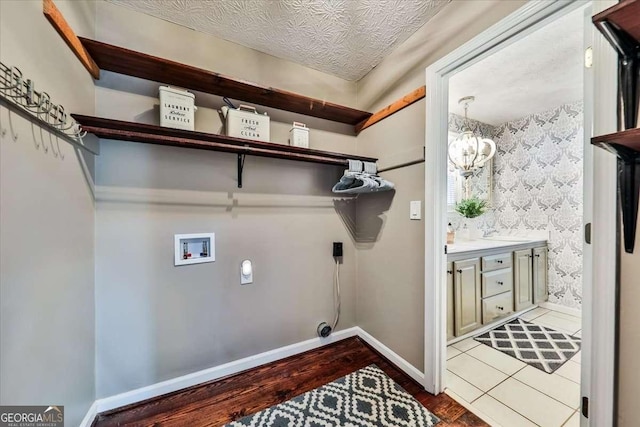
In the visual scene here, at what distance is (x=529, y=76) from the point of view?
2.19 meters

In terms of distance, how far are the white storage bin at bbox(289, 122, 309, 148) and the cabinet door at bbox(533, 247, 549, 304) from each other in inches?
119

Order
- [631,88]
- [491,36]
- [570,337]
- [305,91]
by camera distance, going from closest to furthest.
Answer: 1. [631,88]
2. [491,36]
3. [305,91]
4. [570,337]

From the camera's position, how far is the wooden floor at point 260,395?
133 centimetres

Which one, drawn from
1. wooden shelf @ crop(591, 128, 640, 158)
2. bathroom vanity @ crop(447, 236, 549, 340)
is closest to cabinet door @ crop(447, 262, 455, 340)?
bathroom vanity @ crop(447, 236, 549, 340)

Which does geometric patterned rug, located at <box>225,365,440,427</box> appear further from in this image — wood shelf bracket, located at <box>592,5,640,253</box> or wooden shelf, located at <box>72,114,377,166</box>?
wooden shelf, located at <box>72,114,377,166</box>

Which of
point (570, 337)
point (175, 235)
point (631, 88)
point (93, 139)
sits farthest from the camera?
point (570, 337)

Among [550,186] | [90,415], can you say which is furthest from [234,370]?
[550,186]

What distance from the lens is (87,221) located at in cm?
125

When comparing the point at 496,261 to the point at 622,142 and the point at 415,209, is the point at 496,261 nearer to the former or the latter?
the point at 415,209

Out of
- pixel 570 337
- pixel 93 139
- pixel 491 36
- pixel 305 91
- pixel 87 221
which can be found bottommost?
pixel 570 337

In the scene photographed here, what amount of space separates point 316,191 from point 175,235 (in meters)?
1.07

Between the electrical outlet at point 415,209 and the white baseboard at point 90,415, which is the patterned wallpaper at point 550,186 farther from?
the white baseboard at point 90,415

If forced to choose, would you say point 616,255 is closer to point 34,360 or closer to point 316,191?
point 316,191

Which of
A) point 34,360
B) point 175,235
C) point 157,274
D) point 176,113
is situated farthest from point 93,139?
point 34,360
